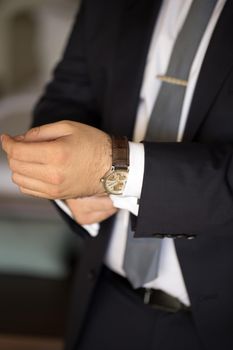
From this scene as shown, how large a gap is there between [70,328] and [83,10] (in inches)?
28.6

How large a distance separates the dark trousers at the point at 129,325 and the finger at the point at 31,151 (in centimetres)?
45

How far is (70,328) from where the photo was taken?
3.74 feet

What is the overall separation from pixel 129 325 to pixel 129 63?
540 mm

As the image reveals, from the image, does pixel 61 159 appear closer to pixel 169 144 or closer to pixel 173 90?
pixel 169 144

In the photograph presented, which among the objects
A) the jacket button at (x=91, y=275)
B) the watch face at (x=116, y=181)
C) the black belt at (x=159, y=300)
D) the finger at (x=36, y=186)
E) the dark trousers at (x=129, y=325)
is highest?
the watch face at (x=116, y=181)

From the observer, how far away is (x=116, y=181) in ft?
2.36

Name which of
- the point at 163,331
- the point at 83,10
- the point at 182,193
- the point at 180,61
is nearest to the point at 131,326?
the point at 163,331

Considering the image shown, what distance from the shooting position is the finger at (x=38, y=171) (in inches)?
26.9

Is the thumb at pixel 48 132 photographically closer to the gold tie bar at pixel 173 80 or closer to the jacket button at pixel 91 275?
the gold tie bar at pixel 173 80

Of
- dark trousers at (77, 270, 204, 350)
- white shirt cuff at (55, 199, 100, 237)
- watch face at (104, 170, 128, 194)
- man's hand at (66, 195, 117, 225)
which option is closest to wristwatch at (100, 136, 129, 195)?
watch face at (104, 170, 128, 194)

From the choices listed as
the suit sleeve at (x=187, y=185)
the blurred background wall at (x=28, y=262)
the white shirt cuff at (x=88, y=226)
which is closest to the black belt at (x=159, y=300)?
the white shirt cuff at (x=88, y=226)

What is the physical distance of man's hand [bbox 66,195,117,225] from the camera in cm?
86

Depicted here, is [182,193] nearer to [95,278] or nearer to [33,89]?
[95,278]

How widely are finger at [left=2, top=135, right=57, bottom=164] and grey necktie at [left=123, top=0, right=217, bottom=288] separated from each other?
29 cm
